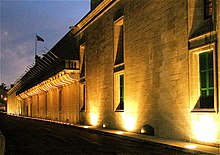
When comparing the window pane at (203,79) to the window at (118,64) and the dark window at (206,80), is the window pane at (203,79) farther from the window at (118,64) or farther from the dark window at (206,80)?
the window at (118,64)

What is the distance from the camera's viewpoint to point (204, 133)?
14.6m

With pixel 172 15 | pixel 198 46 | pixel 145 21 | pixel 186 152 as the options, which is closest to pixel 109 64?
pixel 145 21

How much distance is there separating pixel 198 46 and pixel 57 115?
30262mm

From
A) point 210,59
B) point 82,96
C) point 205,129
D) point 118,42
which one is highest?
point 118,42

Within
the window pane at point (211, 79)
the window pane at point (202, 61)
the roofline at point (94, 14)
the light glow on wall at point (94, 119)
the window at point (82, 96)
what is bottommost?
the light glow on wall at point (94, 119)

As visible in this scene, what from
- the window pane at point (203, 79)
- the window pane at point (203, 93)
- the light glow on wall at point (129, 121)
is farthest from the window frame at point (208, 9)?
the light glow on wall at point (129, 121)

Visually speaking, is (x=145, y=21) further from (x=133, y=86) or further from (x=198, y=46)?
(x=198, y=46)

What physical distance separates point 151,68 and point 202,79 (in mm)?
4209

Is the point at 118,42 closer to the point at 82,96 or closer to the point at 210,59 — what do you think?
the point at 82,96

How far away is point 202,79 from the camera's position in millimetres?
15523

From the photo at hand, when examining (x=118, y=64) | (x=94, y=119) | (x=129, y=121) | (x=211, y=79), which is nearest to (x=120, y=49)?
(x=118, y=64)

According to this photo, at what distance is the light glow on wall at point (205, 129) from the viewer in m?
14.1

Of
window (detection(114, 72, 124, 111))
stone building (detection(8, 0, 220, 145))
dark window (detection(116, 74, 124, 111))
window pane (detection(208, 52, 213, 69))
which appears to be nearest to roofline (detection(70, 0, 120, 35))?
stone building (detection(8, 0, 220, 145))

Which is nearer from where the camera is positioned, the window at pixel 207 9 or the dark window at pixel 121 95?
the window at pixel 207 9
